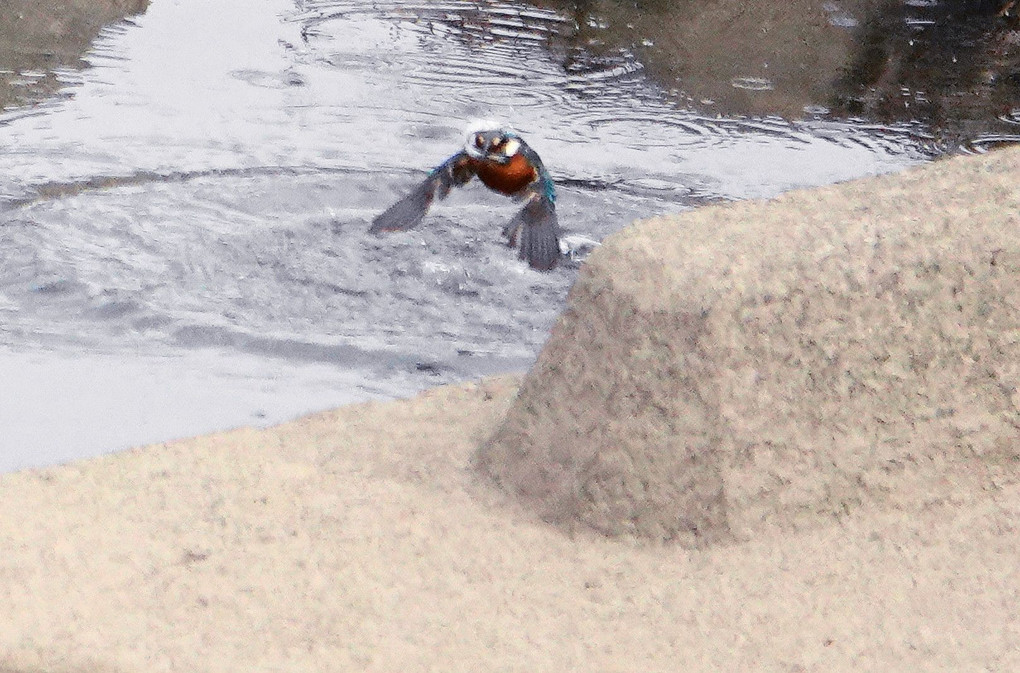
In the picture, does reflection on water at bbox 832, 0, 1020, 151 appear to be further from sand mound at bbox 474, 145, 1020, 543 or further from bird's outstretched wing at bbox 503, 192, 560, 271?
sand mound at bbox 474, 145, 1020, 543

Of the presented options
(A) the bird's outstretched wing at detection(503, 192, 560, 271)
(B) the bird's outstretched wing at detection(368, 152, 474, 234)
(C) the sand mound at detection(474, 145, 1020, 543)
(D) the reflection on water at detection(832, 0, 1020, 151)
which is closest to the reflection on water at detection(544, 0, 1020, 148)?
(D) the reflection on water at detection(832, 0, 1020, 151)

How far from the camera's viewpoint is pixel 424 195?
4070mm

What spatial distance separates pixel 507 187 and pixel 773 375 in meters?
1.38

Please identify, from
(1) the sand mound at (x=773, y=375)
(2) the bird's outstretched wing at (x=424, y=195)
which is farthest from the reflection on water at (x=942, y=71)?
(1) the sand mound at (x=773, y=375)

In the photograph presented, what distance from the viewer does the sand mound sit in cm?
282

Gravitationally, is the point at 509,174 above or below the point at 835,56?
above

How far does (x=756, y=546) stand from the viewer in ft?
9.17

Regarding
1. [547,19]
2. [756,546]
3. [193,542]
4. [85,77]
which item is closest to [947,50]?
[547,19]

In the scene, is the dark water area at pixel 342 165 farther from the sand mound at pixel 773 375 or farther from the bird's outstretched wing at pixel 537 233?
the sand mound at pixel 773 375

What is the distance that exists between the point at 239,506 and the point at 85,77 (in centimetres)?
402

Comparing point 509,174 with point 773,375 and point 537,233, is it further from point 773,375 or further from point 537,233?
point 773,375

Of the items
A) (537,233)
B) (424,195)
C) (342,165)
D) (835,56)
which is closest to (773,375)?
(537,233)

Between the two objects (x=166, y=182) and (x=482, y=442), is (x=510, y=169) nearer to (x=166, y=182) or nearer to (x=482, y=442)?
(x=482, y=442)

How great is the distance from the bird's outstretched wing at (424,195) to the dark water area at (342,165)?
37 cm
